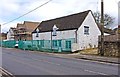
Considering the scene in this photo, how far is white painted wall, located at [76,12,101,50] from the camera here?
4488 centimetres

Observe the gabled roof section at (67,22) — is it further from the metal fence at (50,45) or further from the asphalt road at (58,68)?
the asphalt road at (58,68)

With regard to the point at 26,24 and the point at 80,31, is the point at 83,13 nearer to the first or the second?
the point at 80,31

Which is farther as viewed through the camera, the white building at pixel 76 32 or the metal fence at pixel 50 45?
the white building at pixel 76 32

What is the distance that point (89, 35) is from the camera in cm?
4734

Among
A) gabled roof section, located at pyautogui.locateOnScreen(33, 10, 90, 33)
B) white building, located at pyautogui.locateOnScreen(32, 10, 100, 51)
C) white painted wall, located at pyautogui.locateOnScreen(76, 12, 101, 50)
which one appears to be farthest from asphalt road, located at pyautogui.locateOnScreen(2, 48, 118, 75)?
gabled roof section, located at pyautogui.locateOnScreen(33, 10, 90, 33)

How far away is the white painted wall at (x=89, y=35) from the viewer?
1767 inches

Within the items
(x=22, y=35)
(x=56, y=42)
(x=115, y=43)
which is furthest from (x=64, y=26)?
(x=22, y=35)

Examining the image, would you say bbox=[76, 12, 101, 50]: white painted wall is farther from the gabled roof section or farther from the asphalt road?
the asphalt road

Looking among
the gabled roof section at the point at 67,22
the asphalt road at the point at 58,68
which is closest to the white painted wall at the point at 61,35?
the gabled roof section at the point at 67,22

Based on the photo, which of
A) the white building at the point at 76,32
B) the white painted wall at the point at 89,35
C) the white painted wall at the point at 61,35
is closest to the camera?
the white building at the point at 76,32

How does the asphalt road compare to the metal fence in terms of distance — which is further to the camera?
the metal fence

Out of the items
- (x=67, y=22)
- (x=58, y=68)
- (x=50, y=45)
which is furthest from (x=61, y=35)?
(x=58, y=68)

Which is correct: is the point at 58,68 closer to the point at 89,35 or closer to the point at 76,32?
the point at 76,32

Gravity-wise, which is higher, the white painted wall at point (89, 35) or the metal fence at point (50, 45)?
the white painted wall at point (89, 35)
